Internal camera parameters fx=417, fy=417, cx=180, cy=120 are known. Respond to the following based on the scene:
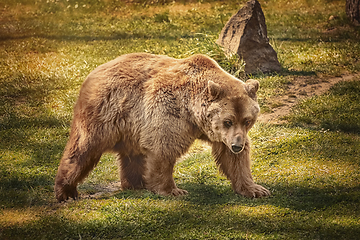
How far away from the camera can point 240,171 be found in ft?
18.6

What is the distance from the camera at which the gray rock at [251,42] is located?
1060cm

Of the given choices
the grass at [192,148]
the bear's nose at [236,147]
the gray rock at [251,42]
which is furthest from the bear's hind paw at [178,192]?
the gray rock at [251,42]

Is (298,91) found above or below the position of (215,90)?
below

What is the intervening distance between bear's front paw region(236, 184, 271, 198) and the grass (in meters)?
0.15

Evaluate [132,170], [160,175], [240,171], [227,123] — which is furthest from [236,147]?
[132,170]

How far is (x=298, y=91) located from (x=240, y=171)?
15.9ft

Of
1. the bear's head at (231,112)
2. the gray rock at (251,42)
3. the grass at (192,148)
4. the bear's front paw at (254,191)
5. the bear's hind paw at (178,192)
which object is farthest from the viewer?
the gray rock at (251,42)

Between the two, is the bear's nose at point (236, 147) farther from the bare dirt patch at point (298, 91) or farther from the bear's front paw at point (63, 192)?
the bare dirt patch at point (298, 91)

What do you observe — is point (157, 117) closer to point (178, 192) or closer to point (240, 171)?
point (178, 192)

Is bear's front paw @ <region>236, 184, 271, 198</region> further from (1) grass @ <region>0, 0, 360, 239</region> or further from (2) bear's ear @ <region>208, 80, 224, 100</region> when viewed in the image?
(2) bear's ear @ <region>208, 80, 224, 100</region>

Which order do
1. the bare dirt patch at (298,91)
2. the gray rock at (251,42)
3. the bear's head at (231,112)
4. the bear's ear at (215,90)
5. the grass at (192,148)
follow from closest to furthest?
the grass at (192,148)
the bear's head at (231,112)
the bear's ear at (215,90)
the bare dirt patch at (298,91)
the gray rock at (251,42)

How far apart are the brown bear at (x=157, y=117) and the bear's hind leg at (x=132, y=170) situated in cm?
33

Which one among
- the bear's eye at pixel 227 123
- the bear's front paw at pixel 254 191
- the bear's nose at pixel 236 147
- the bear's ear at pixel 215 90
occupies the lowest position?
the bear's front paw at pixel 254 191

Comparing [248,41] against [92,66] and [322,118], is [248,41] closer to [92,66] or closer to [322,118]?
[322,118]
